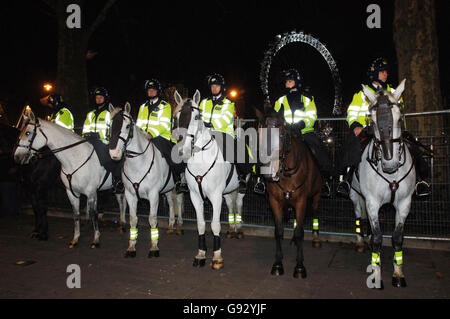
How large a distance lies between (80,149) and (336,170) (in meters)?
5.28

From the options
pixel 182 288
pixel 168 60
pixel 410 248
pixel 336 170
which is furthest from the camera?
pixel 168 60

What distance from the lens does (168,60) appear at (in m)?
23.4

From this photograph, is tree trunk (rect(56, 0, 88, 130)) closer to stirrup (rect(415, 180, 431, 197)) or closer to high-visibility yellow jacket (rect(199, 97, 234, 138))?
high-visibility yellow jacket (rect(199, 97, 234, 138))

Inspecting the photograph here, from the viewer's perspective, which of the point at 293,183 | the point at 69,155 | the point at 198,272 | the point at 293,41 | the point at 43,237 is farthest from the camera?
the point at 293,41

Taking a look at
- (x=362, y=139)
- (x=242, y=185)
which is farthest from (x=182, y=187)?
(x=362, y=139)

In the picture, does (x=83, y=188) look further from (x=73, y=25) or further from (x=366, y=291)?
(x=73, y=25)

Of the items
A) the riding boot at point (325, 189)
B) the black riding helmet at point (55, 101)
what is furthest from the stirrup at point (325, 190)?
the black riding helmet at point (55, 101)

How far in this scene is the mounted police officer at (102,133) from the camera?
23.4 ft

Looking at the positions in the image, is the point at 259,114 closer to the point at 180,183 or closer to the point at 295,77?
the point at 295,77

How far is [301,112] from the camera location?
611 centimetres

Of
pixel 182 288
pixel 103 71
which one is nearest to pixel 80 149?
pixel 182 288

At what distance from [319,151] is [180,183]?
9.26ft

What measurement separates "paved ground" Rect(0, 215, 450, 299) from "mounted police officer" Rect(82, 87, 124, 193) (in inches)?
61.2

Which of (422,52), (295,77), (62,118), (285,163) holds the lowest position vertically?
(285,163)
